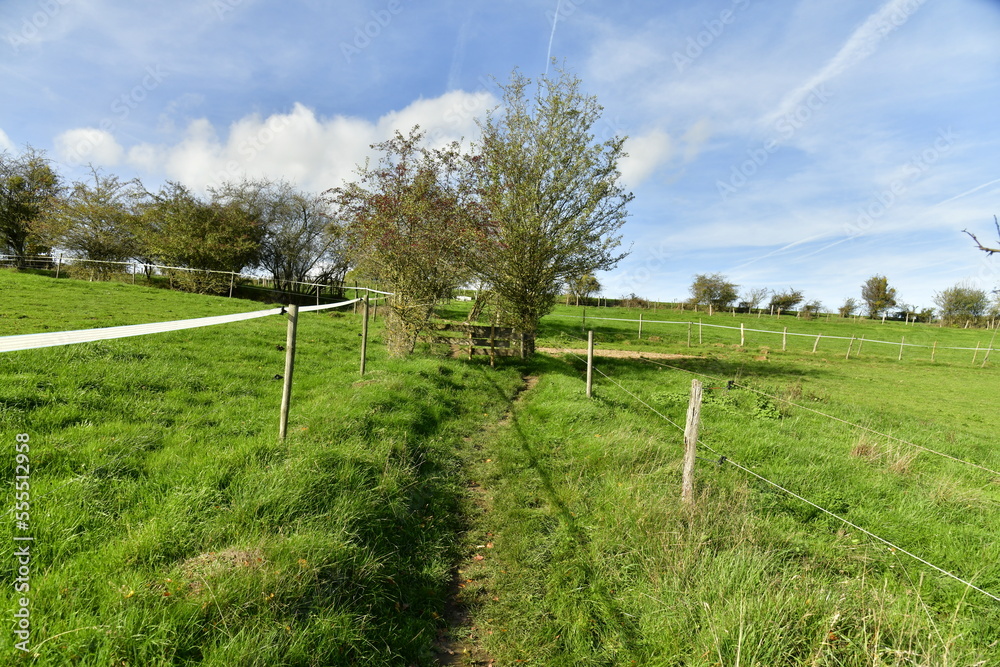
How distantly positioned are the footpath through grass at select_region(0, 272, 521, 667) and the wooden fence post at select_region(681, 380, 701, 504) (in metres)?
2.70

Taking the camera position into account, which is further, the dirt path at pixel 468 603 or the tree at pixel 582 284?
the tree at pixel 582 284

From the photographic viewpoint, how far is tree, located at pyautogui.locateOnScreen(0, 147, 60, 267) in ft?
94.1

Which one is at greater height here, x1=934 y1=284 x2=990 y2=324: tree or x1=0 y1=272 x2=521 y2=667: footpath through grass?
x1=934 y1=284 x2=990 y2=324: tree

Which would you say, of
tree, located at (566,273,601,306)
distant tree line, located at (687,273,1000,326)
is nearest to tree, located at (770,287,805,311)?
distant tree line, located at (687,273,1000,326)

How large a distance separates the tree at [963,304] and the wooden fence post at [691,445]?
261 feet

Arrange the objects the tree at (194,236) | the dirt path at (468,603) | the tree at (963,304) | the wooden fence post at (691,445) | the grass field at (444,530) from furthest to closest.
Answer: the tree at (963,304)
the tree at (194,236)
the wooden fence post at (691,445)
the dirt path at (468,603)
the grass field at (444,530)

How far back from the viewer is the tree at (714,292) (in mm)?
57250

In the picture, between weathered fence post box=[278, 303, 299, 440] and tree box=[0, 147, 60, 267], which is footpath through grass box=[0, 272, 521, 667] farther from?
tree box=[0, 147, 60, 267]

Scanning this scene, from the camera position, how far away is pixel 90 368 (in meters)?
5.93

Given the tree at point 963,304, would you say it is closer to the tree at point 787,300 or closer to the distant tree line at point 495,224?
the tree at point 787,300

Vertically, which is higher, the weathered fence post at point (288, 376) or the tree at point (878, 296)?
the tree at point (878, 296)

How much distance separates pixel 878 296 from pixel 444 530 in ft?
291
